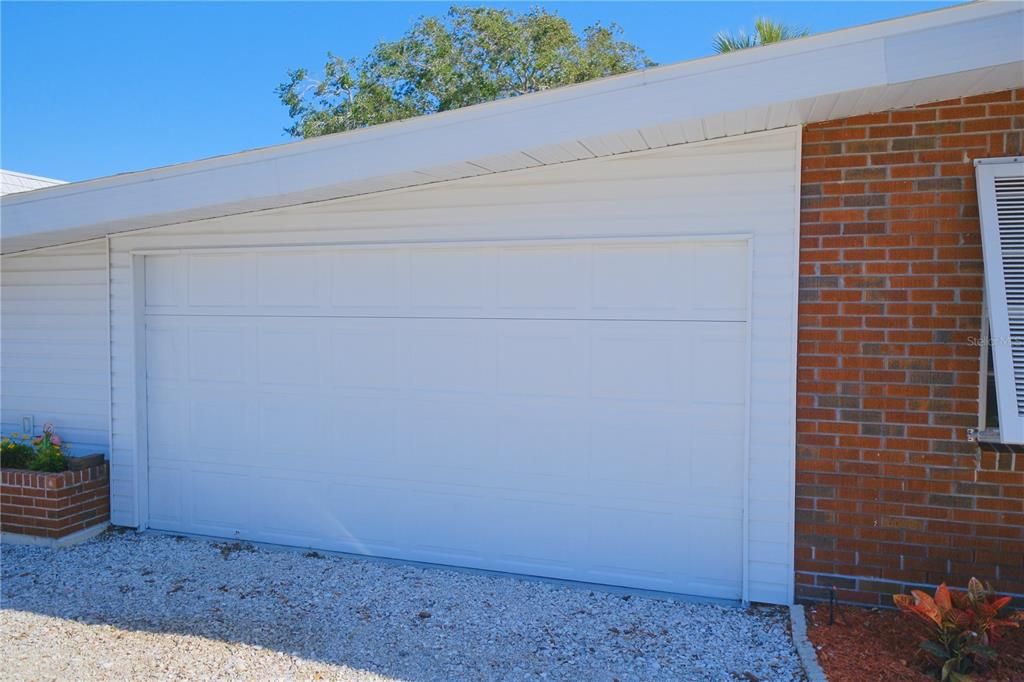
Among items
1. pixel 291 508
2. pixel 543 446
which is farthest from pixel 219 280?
pixel 543 446

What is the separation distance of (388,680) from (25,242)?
4899 mm

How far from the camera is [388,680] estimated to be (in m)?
3.75

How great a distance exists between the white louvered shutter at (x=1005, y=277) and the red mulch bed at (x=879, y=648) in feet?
3.65

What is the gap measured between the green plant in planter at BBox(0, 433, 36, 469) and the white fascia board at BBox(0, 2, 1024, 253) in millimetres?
1827

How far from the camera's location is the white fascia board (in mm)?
3564

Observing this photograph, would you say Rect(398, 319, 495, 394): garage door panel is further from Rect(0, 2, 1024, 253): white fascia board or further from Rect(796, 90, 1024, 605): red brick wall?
Rect(796, 90, 1024, 605): red brick wall

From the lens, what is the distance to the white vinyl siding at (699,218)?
446 cm

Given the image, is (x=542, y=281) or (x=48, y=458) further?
(x=48, y=458)

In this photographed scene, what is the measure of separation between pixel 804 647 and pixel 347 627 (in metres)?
2.58

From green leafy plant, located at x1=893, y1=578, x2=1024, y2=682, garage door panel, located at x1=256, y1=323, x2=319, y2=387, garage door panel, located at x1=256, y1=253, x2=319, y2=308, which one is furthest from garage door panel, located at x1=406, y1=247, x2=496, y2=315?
green leafy plant, located at x1=893, y1=578, x2=1024, y2=682

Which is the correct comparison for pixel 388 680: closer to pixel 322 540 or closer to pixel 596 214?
pixel 322 540

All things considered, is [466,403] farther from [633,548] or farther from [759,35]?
[759,35]

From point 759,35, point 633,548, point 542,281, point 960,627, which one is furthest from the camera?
point 759,35

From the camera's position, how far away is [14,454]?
6.37 meters
